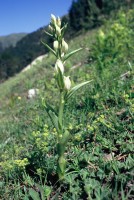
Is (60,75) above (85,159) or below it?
above

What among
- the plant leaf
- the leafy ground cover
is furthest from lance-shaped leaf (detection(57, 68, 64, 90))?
the plant leaf

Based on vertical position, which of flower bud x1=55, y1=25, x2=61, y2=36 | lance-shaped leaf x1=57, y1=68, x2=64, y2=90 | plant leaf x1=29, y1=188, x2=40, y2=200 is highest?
flower bud x1=55, y1=25, x2=61, y2=36

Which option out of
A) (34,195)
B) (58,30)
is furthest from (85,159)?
(58,30)

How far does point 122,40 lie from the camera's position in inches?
364

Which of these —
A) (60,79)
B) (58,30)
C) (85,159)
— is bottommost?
(85,159)

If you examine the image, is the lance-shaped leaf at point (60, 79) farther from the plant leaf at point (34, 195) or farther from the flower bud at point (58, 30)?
the plant leaf at point (34, 195)

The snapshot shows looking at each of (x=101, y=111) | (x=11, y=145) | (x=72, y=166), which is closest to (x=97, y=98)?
(x=101, y=111)

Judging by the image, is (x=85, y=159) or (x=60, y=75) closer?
(x=60, y=75)

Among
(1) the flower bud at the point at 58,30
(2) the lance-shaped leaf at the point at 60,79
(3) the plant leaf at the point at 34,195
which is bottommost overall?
(3) the plant leaf at the point at 34,195

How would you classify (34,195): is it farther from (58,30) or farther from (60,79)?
(58,30)

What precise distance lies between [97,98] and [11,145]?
1401 mm

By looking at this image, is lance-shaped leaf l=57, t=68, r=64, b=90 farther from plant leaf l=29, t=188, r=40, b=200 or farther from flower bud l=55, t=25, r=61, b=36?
plant leaf l=29, t=188, r=40, b=200

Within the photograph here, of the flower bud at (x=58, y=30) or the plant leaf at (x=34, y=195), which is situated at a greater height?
the flower bud at (x=58, y=30)

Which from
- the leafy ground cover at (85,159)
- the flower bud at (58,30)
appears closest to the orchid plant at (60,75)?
the flower bud at (58,30)
